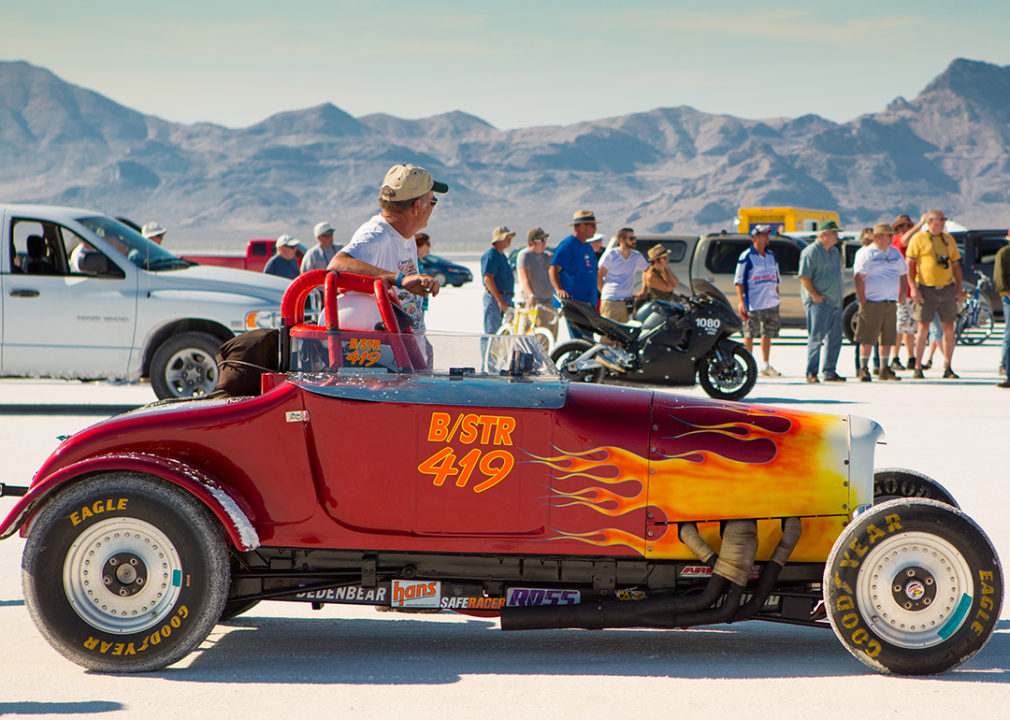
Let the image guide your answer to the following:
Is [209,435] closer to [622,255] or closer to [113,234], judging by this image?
[113,234]

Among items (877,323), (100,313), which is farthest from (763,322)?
(100,313)

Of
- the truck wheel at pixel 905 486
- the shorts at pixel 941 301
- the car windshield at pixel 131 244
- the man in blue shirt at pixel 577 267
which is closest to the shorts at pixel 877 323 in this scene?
the shorts at pixel 941 301

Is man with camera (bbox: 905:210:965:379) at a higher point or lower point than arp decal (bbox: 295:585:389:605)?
higher

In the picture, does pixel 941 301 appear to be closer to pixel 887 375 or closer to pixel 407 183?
pixel 887 375

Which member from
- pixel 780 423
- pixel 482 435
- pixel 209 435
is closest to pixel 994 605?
pixel 780 423

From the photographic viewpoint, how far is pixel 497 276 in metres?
13.8

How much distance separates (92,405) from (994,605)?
31.9ft

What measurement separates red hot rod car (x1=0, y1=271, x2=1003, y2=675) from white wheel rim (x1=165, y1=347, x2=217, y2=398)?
6.36m

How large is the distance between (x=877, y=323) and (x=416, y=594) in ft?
36.5

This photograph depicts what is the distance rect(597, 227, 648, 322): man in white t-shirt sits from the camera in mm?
14391

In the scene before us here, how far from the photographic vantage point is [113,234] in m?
10.8

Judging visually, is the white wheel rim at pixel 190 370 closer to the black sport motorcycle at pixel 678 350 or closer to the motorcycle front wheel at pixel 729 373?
the black sport motorcycle at pixel 678 350

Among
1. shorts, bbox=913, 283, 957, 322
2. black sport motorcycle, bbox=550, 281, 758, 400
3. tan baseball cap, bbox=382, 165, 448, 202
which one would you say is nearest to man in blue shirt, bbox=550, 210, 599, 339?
black sport motorcycle, bbox=550, 281, 758, 400

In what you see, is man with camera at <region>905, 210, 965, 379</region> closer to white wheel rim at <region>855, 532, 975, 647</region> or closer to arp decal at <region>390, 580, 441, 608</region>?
white wheel rim at <region>855, 532, 975, 647</region>
